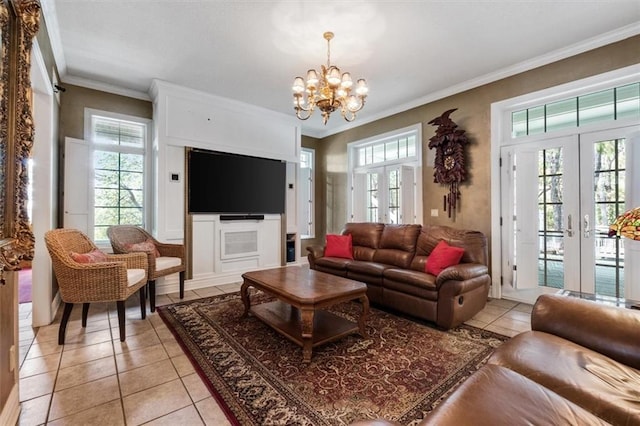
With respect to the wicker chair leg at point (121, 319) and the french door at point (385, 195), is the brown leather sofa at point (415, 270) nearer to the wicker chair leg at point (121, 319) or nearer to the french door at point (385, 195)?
the french door at point (385, 195)

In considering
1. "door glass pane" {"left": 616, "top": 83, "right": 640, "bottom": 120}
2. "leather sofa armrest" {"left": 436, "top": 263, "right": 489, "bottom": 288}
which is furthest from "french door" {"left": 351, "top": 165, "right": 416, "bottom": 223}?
"door glass pane" {"left": 616, "top": 83, "right": 640, "bottom": 120}

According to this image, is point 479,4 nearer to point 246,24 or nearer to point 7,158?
point 246,24

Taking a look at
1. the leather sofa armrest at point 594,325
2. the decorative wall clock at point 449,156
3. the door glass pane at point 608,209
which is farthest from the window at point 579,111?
the leather sofa armrest at point 594,325

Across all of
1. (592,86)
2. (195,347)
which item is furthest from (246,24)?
(592,86)

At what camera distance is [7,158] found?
1.43 metres

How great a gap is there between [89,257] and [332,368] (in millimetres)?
2468

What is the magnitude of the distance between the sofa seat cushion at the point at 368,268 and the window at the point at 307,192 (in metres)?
2.85

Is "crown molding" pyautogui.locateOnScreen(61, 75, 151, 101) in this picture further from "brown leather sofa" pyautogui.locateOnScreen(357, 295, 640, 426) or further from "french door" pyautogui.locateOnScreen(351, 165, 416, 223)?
"brown leather sofa" pyautogui.locateOnScreen(357, 295, 640, 426)

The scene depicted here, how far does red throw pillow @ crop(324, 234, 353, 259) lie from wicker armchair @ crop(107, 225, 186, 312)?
77.8 inches

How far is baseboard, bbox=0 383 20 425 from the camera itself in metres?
1.45

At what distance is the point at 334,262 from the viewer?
395 cm

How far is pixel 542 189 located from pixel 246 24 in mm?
3797

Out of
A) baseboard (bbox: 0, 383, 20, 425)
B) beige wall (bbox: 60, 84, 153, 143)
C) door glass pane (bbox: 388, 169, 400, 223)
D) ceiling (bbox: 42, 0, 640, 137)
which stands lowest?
baseboard (bbox: 0, 383, 20, 425)

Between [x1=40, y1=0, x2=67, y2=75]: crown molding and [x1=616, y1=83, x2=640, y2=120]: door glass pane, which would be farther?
[x1=616, y1=83, x2=640, y2=120]: door glass pane
